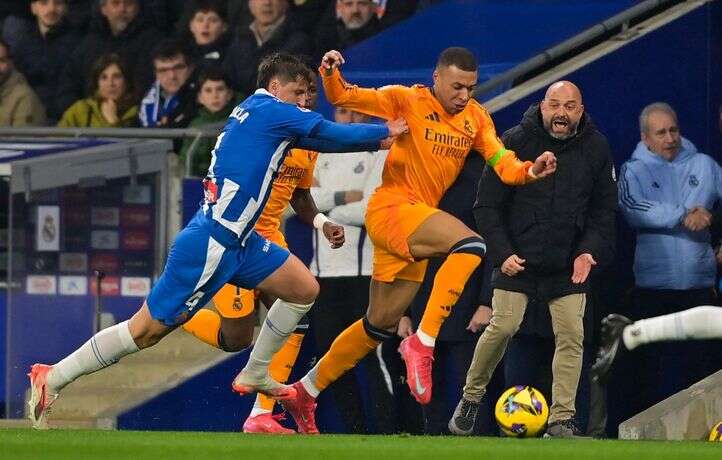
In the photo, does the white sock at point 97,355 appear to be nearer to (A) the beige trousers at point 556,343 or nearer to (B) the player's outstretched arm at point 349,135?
(B) the player's outstretched arm at point 349,135

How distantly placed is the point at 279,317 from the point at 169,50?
4.60 meters

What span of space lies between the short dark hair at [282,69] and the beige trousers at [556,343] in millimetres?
2012

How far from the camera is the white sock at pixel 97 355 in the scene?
34.8 feet

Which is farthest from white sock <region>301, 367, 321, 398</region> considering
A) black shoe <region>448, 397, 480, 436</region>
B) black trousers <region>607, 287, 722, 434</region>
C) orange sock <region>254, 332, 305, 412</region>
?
black trousers <region>607, 287, 722, 434</region>

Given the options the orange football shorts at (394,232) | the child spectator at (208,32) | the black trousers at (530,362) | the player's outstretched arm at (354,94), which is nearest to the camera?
the player's outstretched arm at (354,94)

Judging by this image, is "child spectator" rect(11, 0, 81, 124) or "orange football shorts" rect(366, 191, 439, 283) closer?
"orange football shorts" rect(366, 191, 439, 283)

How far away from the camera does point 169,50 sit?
597 inches

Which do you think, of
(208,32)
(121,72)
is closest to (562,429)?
(121,72)

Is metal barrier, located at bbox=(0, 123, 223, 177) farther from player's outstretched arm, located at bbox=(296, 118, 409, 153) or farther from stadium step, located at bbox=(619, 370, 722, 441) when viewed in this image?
stadium step, located at bbox=(619, 370, 722, 441)

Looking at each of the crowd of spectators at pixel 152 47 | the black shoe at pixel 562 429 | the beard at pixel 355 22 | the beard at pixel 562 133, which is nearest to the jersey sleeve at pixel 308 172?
the beard at pixel 562 133

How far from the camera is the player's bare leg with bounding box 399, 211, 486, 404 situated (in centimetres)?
1131

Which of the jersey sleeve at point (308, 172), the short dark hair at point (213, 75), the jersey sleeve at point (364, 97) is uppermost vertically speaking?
the short dark hair at point (213, 75)

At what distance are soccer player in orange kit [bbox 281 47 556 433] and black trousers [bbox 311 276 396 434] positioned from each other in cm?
105

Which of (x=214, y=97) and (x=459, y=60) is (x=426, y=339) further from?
(x=214, y=97)
